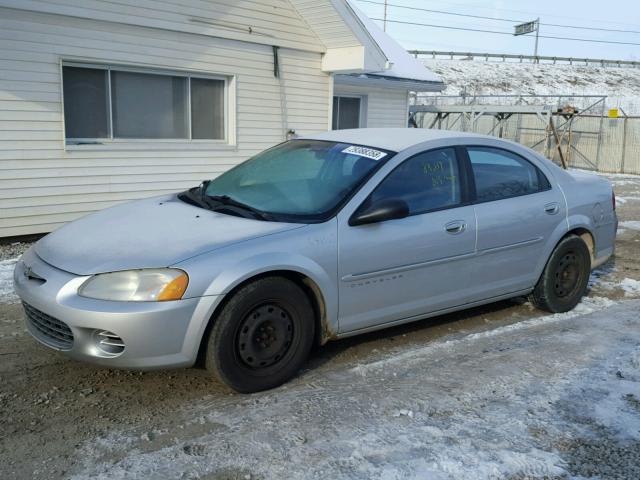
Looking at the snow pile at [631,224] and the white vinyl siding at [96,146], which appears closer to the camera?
the white vinyl siding at [96,146]

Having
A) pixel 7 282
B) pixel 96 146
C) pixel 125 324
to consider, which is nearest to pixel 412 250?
pixel 125 324

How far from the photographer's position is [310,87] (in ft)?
36.3

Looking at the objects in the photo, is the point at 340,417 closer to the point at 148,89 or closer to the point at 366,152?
the point at 366,152

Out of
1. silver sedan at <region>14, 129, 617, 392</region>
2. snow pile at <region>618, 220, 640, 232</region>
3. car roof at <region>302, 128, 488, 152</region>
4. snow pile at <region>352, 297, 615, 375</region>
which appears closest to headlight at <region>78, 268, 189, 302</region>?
silver sedan at <region>14, 129, 617, 392</region>

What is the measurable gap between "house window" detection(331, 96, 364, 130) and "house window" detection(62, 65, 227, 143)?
11.8ft

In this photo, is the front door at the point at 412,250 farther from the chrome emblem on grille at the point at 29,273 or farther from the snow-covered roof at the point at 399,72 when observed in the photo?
the snow-covered roof at the point at 399,72

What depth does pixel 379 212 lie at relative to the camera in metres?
4.16

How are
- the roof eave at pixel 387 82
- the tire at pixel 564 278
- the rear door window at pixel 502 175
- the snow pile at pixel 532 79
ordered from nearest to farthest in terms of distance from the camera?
the rear door window at pixel 502 175 < the tire at pixel 564 278 < the roof eave at pixel 387 82 < the snow pile at pixel 532 79

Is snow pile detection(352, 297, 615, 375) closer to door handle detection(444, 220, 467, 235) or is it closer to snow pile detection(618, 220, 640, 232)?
door handle detection(444, 220, 467, 235)

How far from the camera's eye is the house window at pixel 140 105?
28.0 ft

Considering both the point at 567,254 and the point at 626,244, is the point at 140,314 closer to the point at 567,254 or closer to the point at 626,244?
the point at 567,254

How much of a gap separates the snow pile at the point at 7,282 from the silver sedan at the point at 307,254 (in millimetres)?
1696

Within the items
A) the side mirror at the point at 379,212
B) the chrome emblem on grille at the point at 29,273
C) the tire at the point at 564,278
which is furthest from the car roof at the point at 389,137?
the chrome emblem on grille at the point at 29,273

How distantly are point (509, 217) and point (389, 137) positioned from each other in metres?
1.14
